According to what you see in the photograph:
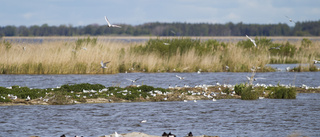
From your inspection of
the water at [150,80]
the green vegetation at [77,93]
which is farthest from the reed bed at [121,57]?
the green vegetation at [77,93]

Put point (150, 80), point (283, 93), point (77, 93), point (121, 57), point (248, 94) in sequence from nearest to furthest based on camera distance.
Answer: point (77, 93), point (248, 94), point (283, 93), point (150, 80), point (121, 57)

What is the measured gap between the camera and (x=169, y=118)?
1488cm

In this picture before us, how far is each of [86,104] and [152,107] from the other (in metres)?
2.44

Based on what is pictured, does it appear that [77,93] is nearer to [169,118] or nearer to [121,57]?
[169,118]

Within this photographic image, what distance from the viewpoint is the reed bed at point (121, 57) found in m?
28.7

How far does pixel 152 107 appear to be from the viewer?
17047mm

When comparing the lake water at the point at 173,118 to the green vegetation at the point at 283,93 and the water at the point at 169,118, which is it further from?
the green vegetation at the point at 283,93

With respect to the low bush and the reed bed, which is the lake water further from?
the reed bed

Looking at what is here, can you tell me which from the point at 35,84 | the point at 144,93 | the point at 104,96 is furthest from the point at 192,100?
the point at 35,84

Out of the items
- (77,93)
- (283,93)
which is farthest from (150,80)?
(283,93)

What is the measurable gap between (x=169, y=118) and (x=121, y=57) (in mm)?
17708

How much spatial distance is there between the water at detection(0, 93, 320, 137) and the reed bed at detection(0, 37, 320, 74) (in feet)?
39.3

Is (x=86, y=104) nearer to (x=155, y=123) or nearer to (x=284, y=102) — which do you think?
(x=155, y=123)

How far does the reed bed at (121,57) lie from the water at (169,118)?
1197 cm
